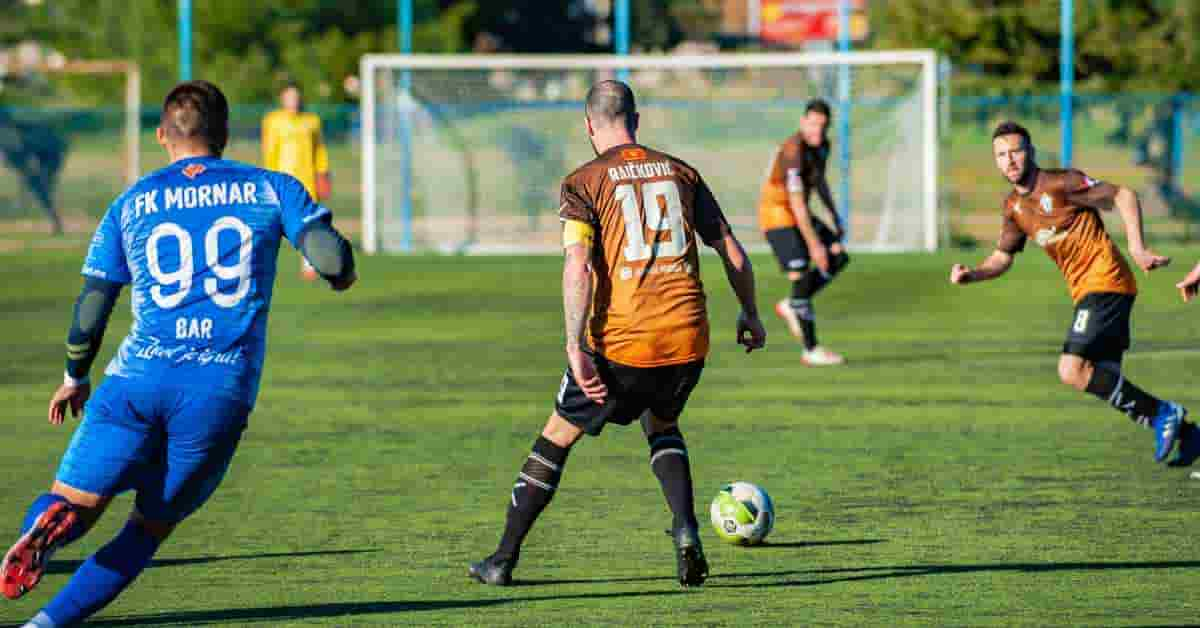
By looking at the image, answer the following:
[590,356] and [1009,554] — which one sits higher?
[590,356]

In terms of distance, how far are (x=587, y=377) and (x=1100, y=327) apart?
4.12 m

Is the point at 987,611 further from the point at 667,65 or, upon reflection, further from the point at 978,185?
the point at 978,185

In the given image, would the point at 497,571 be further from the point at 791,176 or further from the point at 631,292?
the point at 791,176

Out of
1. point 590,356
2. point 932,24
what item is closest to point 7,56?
point 932,24

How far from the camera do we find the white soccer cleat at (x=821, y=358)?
1569cm

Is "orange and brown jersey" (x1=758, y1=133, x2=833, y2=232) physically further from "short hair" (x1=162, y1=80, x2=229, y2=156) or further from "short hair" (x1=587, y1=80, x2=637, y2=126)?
"short hair" (x1=162, y1=80, x2=229, y2=156)

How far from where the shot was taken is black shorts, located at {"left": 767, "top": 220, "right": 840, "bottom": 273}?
622 inches

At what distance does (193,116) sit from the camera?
6176 mm

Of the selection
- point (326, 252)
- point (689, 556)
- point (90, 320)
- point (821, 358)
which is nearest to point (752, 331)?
point (689, 556)

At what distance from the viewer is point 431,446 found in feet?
37.6

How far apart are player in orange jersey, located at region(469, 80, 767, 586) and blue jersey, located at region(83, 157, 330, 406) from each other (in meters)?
1.44

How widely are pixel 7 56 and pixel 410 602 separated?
52210 mm

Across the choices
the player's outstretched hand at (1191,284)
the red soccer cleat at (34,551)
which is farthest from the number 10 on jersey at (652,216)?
the player's outstretched hand at (1191,284)

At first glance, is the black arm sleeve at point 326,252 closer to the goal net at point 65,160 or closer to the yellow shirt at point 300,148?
the yellow shirt at point 300,148
